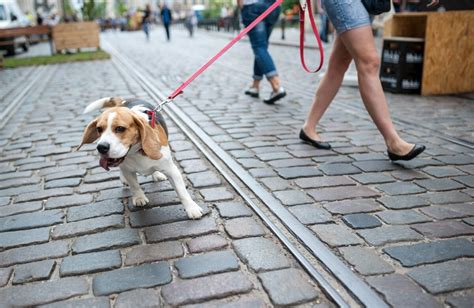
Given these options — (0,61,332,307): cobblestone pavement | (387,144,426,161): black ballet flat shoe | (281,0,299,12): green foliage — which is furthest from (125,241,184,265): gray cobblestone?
(281,0,299,12): green foliage

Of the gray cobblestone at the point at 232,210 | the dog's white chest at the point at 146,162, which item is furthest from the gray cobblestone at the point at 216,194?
the dog's white chest at the point at 146,162

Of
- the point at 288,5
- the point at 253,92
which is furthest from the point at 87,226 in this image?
the point at 288,5

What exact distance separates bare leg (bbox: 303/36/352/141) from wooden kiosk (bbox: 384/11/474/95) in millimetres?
3194

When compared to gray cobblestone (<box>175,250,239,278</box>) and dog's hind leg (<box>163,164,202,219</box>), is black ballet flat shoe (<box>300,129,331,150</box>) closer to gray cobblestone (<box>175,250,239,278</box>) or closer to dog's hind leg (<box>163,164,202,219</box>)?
dog's hind leg (<box>163,164,202,219</box>)

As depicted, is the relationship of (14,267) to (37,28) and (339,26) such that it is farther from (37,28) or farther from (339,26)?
(37,28)

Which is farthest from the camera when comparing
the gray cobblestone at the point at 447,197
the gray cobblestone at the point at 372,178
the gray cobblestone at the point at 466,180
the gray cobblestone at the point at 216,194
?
the gray cobblestone at the point at 372,178

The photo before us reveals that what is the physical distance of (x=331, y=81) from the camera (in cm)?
439

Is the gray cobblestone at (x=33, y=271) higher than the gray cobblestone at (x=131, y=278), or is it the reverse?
the gray cobblestone at (x=131, y=278)

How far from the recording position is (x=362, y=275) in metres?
2.33

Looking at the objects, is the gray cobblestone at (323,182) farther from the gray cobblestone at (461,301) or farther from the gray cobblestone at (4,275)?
the gray cobblestone at (4,275)

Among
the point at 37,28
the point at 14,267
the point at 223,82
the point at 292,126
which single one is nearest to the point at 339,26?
the point at 292,126

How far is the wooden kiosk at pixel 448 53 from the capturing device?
684 centimetres

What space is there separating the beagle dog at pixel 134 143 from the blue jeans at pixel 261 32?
353cm

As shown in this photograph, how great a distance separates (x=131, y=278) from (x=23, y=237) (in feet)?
3.13
